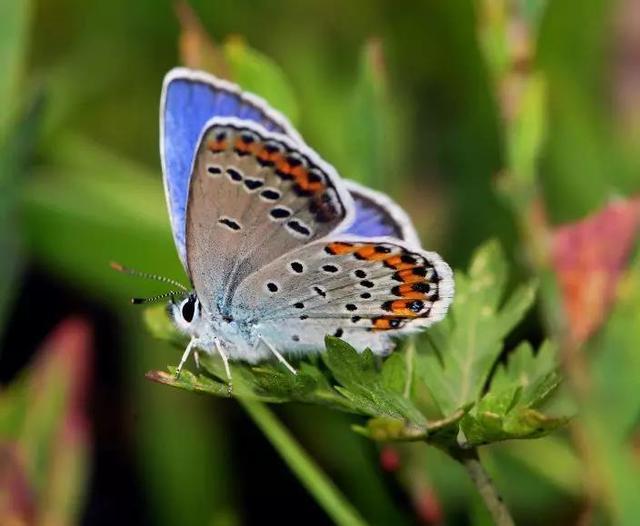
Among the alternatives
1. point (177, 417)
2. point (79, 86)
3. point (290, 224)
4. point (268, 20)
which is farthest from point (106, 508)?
point (268, 20)

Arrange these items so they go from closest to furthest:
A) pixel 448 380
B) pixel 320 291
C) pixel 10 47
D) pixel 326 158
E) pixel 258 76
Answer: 1. pixel 448 380
2. pixel 320 291
3. pixel 258 76
4. pixel 10 47
5. pixel 326 158

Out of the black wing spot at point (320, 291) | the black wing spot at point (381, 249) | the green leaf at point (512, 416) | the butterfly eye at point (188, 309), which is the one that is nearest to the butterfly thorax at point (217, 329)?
the butterfly eye at point (188, 309)

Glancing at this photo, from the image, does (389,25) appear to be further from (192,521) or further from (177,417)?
(192,521)

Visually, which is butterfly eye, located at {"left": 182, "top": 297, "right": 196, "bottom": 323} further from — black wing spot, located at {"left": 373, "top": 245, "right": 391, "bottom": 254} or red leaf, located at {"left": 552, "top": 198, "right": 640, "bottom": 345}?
red leaf, located at {"left": 552, "top": 198, "right": 640, "bottom": 345}

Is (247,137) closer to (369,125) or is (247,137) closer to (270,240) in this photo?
(270,240)

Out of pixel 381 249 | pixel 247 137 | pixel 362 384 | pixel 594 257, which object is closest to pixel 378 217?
pixel 381 249

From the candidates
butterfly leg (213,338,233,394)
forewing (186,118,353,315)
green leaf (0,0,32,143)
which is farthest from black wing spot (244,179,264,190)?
green leaf (0,0,32,143)
